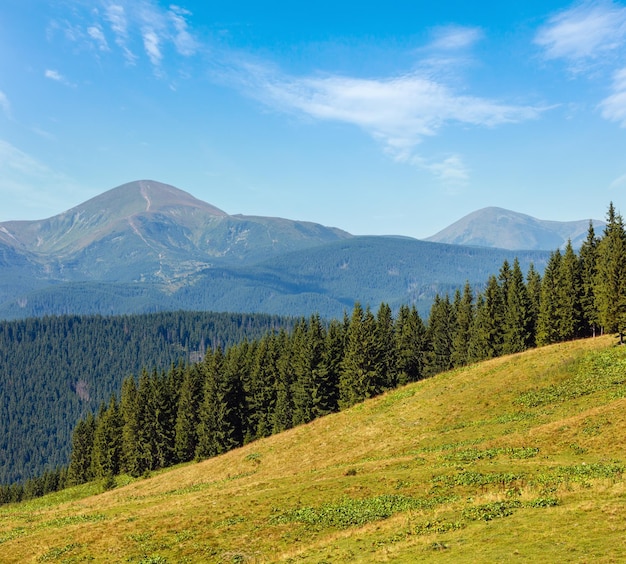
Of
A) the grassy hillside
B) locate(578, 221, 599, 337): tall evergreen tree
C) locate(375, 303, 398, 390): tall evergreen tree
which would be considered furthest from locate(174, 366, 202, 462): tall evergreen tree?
locate(578, 221, 599, 337): tall evergreen tree

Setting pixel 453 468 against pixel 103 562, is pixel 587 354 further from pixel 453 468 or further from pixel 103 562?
pixel 103 562

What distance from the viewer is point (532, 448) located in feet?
114

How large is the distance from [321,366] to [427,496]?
179 feet

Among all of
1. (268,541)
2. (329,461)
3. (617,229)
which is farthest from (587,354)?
(268,541)

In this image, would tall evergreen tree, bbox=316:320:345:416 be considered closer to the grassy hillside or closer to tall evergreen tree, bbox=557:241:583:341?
the grassy hillside

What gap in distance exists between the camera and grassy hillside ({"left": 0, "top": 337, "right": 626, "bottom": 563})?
65.4ft

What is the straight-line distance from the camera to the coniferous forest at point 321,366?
265ft

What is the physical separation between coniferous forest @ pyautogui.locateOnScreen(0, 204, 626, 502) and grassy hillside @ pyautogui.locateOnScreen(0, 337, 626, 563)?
85.2 feet

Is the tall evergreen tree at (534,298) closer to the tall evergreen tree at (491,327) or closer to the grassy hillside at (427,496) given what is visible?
the tall evergreen tree at (491,327)

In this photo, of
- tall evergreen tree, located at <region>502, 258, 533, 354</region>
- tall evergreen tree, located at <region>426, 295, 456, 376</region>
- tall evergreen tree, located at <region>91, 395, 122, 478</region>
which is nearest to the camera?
tall evergreen tree, located at <region>502, 258, 533, 354</region>

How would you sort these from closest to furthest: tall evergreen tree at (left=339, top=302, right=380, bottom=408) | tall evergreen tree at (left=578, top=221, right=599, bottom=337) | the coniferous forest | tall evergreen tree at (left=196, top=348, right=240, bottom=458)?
tall evergreen tree at (left=578, top=221, right=599, bottom=337), tall evergreen tree at (left=339, top=302, right=380, bottom=408), the coniferous forest, tall evergreen tree at (left=196, top=348, right=240, bottom=458)

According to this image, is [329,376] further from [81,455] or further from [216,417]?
[81,455]

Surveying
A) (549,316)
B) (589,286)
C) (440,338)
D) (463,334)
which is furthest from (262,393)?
(589,286)

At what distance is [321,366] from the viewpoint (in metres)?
82.3
